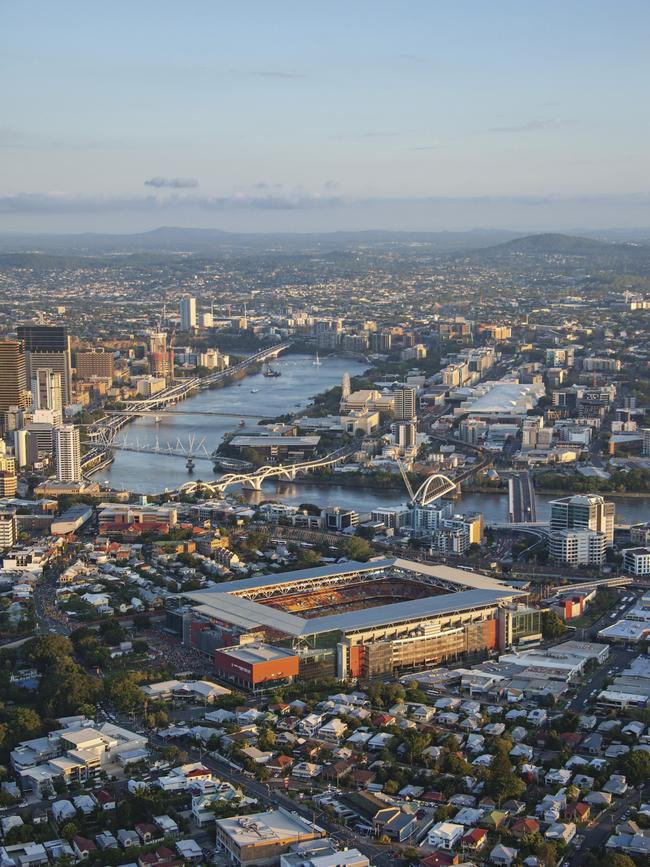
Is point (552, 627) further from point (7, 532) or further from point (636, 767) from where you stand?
point (7, 532)

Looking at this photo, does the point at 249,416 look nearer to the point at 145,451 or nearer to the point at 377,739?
the point at 145,451

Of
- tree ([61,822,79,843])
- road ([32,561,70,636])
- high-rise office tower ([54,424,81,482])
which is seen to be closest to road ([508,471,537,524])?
road ([32,561,70,636])

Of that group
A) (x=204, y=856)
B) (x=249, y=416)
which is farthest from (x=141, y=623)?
(x=249, y=416)

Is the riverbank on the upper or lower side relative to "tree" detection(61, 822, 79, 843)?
lower

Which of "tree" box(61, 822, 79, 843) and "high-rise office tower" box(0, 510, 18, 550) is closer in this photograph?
"tree" box(61, 822, 79, 843)

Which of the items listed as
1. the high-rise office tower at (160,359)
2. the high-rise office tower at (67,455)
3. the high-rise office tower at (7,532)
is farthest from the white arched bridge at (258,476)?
the high-rise office tower at (160,359)

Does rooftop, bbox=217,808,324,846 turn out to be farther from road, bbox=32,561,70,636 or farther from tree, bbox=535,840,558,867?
road, bbox=32,561,70,636

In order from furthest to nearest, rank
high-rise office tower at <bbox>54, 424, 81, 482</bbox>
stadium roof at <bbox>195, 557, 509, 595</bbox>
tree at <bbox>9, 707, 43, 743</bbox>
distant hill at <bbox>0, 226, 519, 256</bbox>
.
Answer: distant hill at <bbox>0, 226, 519, 256</bbox>, high-rise office tower at <bbox>54, 424, 81, 482</bbox>, stadium roof at <bbox>195, 557, 509, 595</bbox>, tree at <bbox>9, 707, 43, 743</bbox>

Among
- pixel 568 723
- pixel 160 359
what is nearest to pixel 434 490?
pixel 568 723
